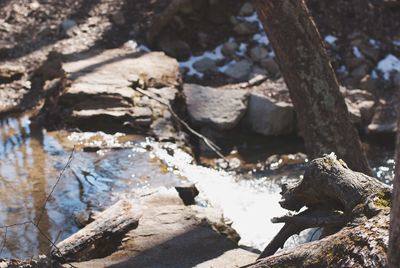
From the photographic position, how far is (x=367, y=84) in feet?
30.5

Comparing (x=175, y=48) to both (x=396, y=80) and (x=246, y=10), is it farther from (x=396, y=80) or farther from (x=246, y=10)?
(x=396, y=80)

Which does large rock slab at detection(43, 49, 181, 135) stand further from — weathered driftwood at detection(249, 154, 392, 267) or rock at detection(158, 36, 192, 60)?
weathered driftwood at detection(249, 154, 392, 267)

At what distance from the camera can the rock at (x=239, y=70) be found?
9.66 metres

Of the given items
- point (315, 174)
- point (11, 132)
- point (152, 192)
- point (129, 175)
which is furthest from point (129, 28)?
point (315, 174)

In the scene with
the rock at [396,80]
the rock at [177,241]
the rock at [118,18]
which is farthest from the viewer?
the rock at [118,18]

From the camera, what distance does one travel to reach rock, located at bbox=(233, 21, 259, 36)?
10.4 metres

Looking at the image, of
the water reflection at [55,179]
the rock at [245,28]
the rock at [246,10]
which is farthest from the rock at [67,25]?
the water reflection at [55,179]

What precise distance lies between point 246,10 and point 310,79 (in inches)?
208

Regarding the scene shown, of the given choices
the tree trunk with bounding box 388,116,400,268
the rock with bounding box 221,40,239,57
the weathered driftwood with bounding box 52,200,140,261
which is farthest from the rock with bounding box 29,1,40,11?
the tree trunk with bounding box 388,116,400,268

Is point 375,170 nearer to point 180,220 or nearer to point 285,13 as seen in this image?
point 285,13

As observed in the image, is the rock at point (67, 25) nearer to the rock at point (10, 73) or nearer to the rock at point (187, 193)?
the rock at point (10, 73)

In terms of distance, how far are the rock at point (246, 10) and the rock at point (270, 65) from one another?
1.16m

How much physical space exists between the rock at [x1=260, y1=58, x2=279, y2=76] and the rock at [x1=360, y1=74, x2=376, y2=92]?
4.31 ft

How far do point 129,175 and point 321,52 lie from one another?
2356mm
